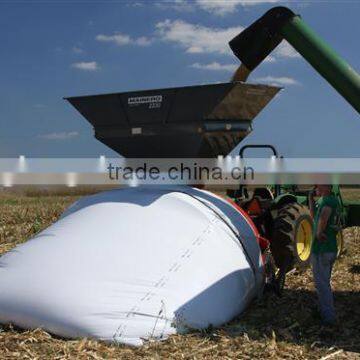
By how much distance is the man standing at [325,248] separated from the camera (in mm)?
5246

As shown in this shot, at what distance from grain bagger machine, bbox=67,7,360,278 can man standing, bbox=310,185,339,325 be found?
91 cm

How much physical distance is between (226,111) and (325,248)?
5.74ft

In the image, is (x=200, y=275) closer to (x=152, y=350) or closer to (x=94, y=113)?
(x=152, y=350)

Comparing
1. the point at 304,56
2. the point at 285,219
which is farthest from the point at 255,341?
the point at 304,56

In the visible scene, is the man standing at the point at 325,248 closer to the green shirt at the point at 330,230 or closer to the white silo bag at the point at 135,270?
the green shirt at the point at 330,230

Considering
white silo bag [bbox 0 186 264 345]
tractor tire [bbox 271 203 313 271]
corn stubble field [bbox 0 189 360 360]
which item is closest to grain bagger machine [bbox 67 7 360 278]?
tractor tire [bbox 271 203 313 271]

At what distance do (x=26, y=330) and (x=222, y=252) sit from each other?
72.2 inches

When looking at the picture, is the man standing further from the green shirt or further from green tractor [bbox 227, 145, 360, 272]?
green tractor [bbox 227, 145, 360, 272]

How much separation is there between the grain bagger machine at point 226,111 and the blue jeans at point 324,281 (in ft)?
2.96

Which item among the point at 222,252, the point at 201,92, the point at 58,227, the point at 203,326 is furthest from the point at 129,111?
the point at 203,326

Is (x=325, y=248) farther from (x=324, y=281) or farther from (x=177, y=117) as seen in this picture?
(x=177, y=117)

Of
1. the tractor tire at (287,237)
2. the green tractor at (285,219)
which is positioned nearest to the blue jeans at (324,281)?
the green tractor at (285,219)

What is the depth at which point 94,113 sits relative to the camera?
6.70m

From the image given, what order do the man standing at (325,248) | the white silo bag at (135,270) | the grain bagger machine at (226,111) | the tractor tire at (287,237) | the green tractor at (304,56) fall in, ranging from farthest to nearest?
the tractor tire at (287,237) → the grain bagger machine at (226,111) → the green tractor at (304,56) → the man standing at (325,248) → the white silo bag at (135,270)
